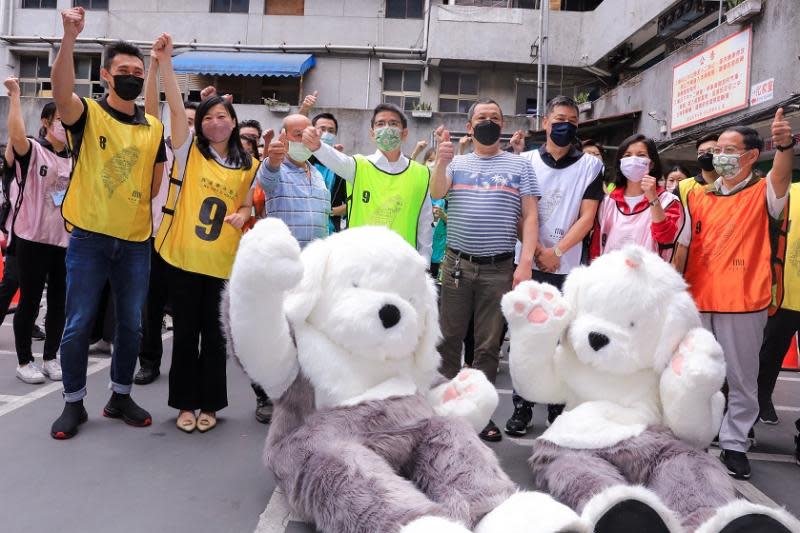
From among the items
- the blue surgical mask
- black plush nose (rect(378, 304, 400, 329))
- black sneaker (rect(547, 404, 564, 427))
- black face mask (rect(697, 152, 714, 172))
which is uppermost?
the blue surgical mask

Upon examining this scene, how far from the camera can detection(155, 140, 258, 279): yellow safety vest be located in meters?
3.14

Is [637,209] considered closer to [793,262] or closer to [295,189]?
[793,262]

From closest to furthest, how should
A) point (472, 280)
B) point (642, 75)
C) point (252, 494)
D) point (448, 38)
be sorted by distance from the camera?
point (252, 494)
point (472, 280)
point (642, 75)
point (448, 38)

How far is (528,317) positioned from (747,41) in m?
8.37

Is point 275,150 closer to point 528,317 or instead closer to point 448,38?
point 528,317

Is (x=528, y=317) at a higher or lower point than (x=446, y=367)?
higher

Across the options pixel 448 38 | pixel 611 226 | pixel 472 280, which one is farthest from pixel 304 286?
pixel 448 38

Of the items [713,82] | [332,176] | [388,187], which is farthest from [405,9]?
[388,187]

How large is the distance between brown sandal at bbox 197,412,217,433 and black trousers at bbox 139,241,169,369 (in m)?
1.17

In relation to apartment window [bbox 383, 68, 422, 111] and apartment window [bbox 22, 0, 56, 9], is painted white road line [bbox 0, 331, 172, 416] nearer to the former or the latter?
apartment window [bbox 383, 68, 422, 111]

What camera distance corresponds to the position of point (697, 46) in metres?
10.4

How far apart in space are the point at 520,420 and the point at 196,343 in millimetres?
1887

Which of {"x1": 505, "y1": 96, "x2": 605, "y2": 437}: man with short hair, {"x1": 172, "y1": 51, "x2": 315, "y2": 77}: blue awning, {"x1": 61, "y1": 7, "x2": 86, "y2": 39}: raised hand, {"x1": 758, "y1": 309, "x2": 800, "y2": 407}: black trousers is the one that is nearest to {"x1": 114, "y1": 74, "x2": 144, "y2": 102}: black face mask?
{"x1": 61, "y1": 7, "x2": 86, "y2": 39}: raised hand

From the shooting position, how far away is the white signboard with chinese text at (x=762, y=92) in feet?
27.2
